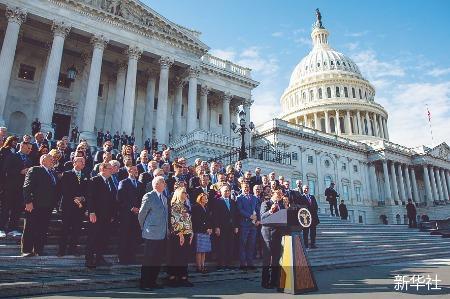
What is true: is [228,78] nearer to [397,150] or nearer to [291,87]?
[397,150]

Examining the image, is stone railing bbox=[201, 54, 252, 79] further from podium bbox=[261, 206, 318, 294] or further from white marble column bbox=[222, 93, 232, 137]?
podium bbox=[261, 206, 318, 294]

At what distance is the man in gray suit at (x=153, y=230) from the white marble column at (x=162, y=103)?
19.8m

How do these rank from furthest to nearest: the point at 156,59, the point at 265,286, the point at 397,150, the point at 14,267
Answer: the point at 397,150, the point at 156,59, the point at 265,286, the point at 14,267

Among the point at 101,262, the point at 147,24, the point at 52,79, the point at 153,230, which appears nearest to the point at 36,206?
the point at 101,262

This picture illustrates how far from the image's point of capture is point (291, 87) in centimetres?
8500

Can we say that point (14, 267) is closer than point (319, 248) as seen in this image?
Yes

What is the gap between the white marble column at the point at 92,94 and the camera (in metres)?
23.0

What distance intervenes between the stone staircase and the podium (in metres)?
1.89

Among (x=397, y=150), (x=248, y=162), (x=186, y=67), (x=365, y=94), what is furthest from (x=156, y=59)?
(x=365, y=94)

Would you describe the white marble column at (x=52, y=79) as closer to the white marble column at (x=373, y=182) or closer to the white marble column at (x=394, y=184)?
the white marble column at (x=373, y=182)

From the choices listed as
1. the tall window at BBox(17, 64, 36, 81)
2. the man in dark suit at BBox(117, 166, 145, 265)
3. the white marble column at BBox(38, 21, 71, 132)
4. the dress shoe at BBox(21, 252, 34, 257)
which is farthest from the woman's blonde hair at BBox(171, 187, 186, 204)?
the tall window at BBox(17, 64, 36, 81)

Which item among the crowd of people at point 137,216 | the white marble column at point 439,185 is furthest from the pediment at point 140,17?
the white marble column at point 439,185

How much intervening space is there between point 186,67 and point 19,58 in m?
13.5

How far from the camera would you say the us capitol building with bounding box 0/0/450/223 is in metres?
23.2
